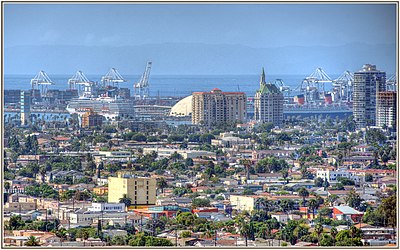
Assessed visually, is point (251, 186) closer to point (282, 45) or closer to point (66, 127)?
point (66, 127)

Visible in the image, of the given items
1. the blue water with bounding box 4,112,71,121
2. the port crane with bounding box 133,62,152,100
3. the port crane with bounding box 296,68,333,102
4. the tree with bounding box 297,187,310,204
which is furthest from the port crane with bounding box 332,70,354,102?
the tree with bounding box 297,187,310,204

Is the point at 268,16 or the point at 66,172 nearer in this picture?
the point at 66,172

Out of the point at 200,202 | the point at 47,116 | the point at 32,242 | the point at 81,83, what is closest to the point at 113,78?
the point at 81,83

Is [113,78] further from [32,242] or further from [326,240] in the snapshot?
[32,242]

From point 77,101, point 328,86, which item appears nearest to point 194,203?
point 77,101

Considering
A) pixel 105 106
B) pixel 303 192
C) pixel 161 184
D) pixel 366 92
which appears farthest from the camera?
pixel 105 106

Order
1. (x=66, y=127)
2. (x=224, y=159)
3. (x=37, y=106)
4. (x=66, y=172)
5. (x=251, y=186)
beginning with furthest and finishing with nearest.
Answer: (x=37, y=106) → (x=66, y=127) → (x=224, y=159) → (x=66, y=172) → (x=251, y=186)

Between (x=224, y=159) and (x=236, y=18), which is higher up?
(x=236, y=18)
